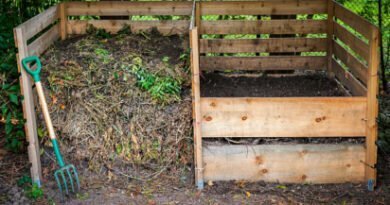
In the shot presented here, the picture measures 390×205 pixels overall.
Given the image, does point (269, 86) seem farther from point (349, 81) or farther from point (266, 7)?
point (349, 81)

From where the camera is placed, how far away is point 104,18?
24.5 feet

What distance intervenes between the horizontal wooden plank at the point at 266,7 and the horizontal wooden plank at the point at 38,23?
5.76ft

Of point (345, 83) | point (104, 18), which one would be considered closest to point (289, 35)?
point (345, 83)

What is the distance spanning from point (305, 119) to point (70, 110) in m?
2.27

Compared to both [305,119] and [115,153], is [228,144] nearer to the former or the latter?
[305,119]

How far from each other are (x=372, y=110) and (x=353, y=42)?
0.88 metres

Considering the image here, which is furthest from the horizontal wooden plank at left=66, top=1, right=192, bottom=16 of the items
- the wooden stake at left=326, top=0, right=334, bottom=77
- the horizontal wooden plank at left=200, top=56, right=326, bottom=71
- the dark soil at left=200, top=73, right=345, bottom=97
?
the wooden stake at left=326, top=0, right=334, bottom=77

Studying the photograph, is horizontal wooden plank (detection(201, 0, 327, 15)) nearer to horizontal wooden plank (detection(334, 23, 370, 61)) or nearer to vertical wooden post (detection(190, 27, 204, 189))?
horizontal wooden plank (detection(334, 23, 370, 61))

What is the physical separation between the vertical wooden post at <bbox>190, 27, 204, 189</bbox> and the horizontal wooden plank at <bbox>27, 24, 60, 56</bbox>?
1.59 m

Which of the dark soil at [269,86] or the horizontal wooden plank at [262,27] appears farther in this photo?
the horizontal wooden plank at [262,27]

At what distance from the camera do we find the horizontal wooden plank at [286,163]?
5395mm

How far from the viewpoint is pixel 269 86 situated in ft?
23.1

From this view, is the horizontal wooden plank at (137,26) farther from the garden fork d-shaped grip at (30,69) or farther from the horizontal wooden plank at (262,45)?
the garden fork d-shaped grip at (30,69)

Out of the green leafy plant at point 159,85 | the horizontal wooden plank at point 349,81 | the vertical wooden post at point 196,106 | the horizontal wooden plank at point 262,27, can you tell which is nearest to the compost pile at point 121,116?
the green leafy plant at point 159,85
